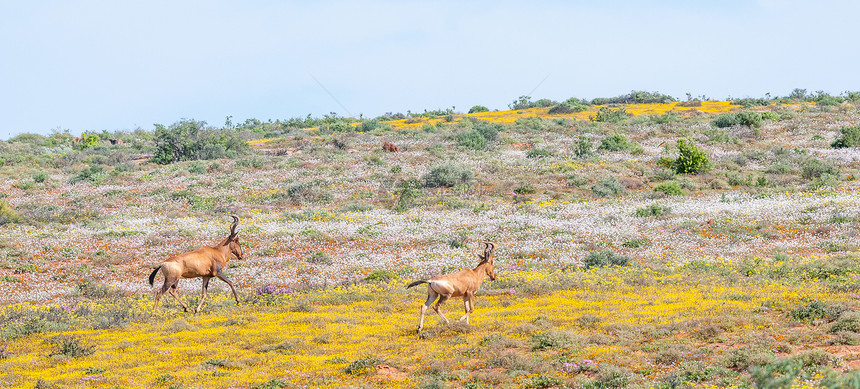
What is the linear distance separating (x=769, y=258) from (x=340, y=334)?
1352cm

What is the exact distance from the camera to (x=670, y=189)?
3409cm

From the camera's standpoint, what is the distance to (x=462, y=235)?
2628 centimetres

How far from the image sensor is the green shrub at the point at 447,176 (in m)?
39.1

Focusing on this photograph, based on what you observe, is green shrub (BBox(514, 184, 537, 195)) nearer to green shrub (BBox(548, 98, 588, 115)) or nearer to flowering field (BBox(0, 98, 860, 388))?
flowering field (BBox(0, 98, 860, 388))

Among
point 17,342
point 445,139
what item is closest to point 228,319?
point 17,342

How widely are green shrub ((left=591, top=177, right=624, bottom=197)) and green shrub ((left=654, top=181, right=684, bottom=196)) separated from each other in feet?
6.07

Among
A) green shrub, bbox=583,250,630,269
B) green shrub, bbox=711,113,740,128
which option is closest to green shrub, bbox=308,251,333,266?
green shrub, bbox=583,250,630,269

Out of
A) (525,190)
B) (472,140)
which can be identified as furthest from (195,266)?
(472,140)

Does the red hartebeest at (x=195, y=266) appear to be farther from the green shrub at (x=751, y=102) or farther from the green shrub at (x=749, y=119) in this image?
the green shrub at (x=751, y=102)

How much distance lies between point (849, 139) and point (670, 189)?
1944cm

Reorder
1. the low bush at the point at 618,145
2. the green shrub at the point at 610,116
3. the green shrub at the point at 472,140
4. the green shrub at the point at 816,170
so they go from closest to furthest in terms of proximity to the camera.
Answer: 1. the green shrub at the point at 816,170
2. the low bush at the point at 618,145
3. the green shrub at the point at 472,140
4. the green shrub at the point at 610,116

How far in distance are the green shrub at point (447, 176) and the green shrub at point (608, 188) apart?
7.32 meters

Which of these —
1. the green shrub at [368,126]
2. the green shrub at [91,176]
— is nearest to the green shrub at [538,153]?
the green shrub at [368,126]

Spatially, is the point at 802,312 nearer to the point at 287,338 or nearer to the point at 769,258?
the point at 769,258
